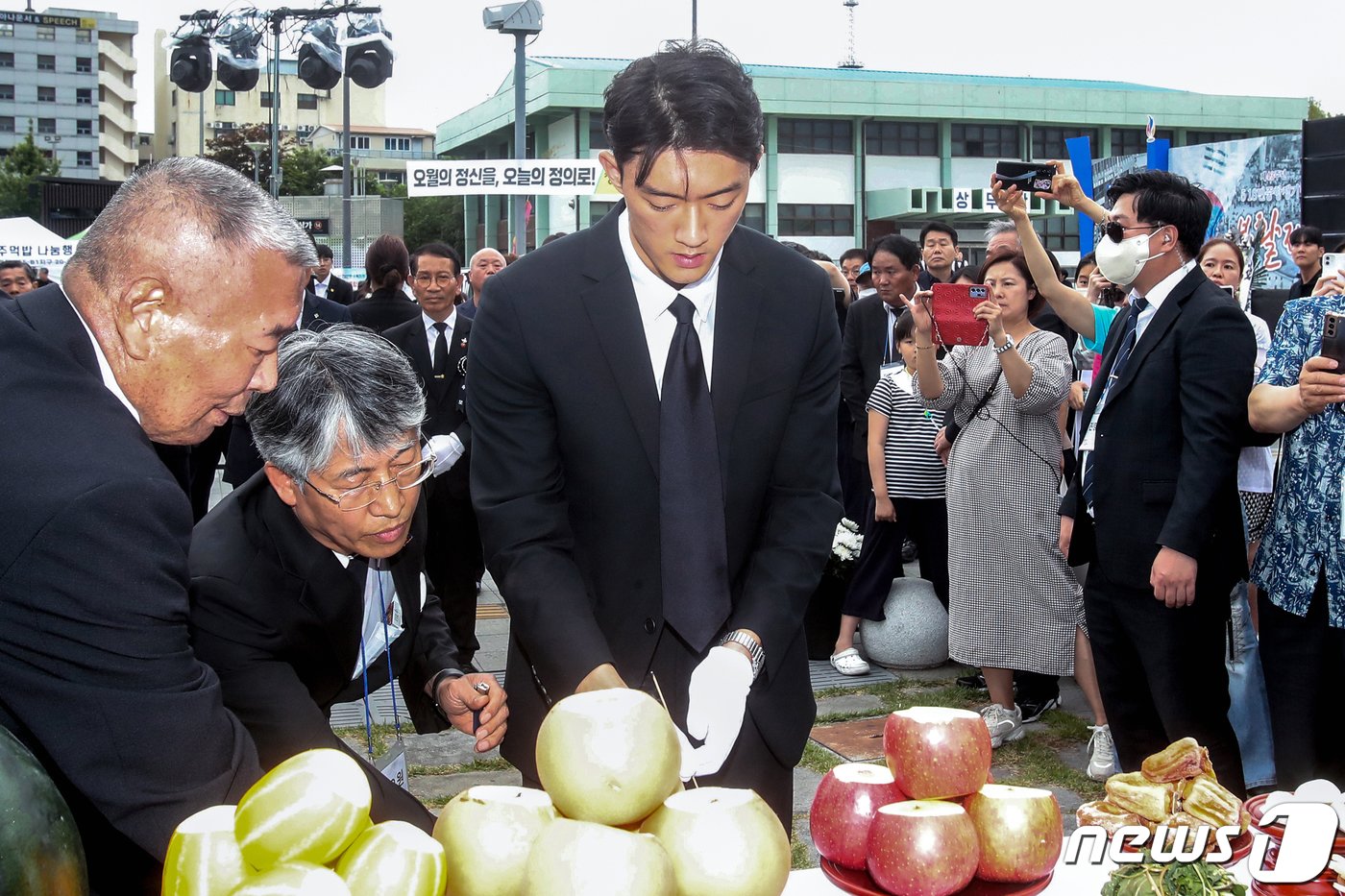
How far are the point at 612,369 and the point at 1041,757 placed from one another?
3400mm

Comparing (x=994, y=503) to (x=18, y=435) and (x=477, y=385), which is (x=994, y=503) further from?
(x=18, y=435)

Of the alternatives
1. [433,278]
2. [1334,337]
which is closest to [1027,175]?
[1334,337]

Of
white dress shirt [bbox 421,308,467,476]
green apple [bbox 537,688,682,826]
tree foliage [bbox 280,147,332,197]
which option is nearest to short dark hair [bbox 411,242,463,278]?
white dress shirt [bbox 421,308,467,476]

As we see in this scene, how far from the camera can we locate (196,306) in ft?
5.08

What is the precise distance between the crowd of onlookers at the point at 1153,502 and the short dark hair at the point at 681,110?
1824 millimetres

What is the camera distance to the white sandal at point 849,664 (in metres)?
6.18

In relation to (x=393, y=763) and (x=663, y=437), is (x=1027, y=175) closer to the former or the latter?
(x=663, y=437)

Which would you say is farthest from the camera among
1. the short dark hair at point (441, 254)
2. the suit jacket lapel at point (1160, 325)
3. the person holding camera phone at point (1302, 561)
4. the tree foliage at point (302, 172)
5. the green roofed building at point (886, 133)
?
the tree foliage at point (302, 172)

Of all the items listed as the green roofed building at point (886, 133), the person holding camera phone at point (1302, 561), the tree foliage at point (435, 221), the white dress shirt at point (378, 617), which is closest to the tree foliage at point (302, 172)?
the tree foliage at point (435, 221)

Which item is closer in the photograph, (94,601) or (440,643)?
(94,601)

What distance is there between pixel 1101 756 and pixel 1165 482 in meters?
1.44

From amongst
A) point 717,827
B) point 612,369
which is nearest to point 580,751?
point 717,827

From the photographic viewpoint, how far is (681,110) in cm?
210

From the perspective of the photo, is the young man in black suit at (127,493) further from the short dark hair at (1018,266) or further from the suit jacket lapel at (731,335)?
the short dark hair at (1018,266)
